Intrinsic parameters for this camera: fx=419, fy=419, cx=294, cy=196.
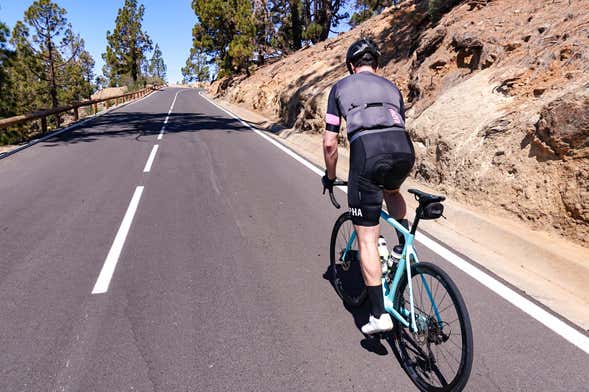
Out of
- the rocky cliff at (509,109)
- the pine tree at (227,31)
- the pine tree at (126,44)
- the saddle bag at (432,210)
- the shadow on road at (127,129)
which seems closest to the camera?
the saddle bag at (432,210)

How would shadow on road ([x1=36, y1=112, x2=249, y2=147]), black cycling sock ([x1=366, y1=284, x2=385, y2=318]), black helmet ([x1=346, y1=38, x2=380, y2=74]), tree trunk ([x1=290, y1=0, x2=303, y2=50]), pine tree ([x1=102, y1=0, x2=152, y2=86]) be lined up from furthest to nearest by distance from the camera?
pine tree ([x1=102, y1=0, x2=152, y2=86]) < tree trunk ([x1=290, y1=0, x2=303, y2=50]) < shadow on road ([x1=36, y1=112, x2=249, y2=147]) < black helmet ([x1=346, y1=38, x2=380, y2=74]) < black cycling sock ([x1=366, y1=284, x2=385, y2=318])

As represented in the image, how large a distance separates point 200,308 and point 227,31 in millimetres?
53950

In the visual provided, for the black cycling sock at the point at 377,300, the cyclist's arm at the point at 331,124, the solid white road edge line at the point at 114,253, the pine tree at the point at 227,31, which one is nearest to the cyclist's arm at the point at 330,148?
the cyclist's arm at the point at 331,124

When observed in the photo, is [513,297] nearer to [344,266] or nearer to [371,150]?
[344,266]

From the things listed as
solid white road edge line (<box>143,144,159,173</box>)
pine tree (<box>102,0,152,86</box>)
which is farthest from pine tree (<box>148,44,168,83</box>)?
solid white road edge line (<box>143,144,159,173</box>)

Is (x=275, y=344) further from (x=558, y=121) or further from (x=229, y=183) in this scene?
(x=229, y=183)

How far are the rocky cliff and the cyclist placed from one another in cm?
308

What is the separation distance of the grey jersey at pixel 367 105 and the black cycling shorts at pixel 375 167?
0.23ft

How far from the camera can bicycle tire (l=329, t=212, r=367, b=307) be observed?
157 inches

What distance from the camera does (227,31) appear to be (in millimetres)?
52594

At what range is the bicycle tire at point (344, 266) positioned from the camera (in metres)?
4.00

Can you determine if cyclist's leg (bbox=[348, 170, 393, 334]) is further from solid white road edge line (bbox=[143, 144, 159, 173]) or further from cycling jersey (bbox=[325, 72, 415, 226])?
solid white road edge line (bbox=[143, 144, 159, 173])

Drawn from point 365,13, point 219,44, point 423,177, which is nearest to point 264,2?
point 365,13

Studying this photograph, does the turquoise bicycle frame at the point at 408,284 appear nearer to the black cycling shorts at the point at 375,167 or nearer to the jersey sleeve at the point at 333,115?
the black cycling shorts at the point at 375,167
